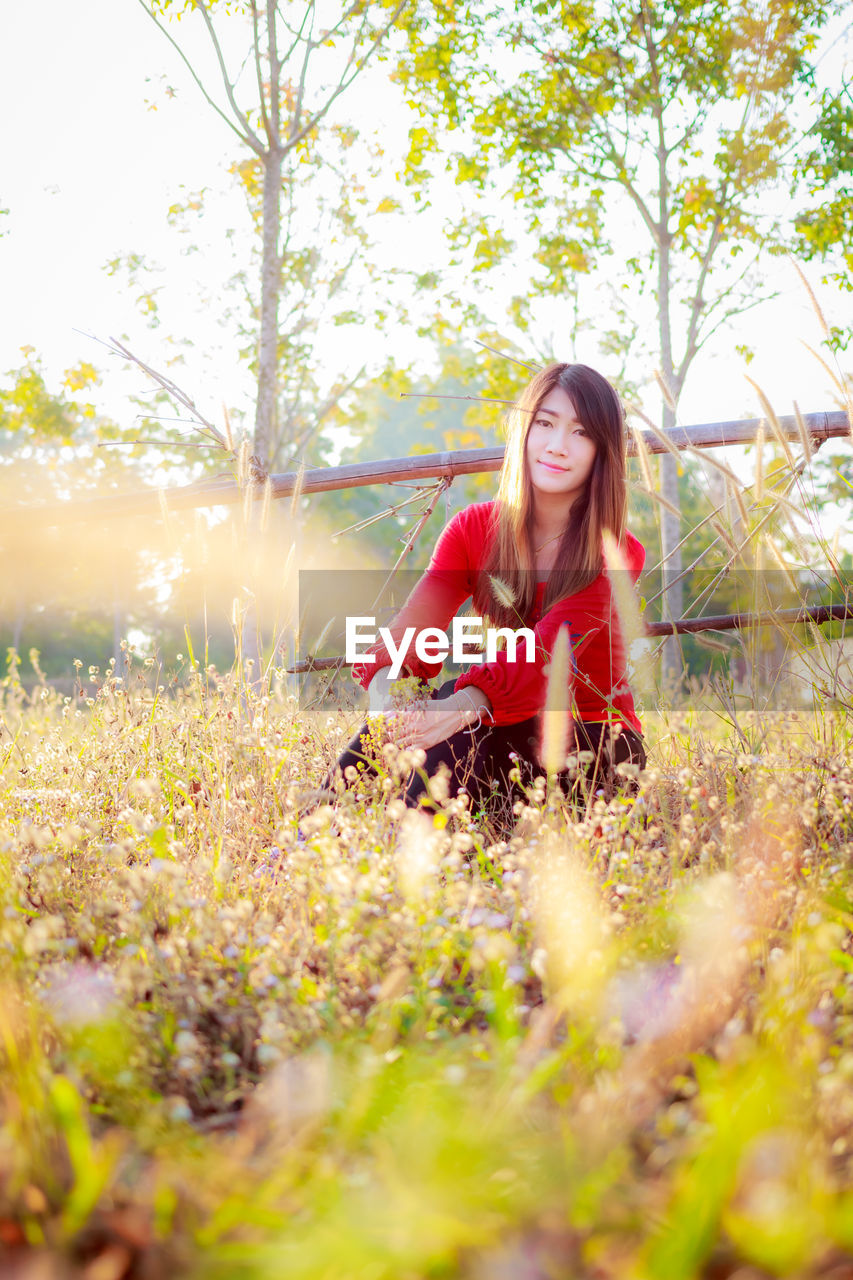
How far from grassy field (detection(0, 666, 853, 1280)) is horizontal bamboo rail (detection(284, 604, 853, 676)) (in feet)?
1.32

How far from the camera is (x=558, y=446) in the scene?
324 centimetres

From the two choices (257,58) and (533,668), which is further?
(257,58)

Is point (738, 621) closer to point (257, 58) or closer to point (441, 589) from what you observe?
point (441, 589)

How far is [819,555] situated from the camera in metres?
2.53

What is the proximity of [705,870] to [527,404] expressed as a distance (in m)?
2.00

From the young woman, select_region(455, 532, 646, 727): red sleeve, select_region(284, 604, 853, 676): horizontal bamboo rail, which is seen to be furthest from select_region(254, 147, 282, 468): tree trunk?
select_region(455, 532, 646, 727): red sleeve

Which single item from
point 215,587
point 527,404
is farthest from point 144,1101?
point 527,404

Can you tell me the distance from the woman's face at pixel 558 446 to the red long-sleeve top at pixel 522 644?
0.31 metres

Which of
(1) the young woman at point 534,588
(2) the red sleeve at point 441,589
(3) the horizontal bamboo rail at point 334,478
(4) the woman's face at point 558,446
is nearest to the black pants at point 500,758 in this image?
(1) the young woman at point 534,588

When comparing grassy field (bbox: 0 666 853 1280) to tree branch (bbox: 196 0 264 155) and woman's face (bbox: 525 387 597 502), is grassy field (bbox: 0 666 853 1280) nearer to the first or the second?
woman's face (bbox: 525 387 597 502)

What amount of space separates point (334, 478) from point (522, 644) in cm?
124

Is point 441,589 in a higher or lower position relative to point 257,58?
lower

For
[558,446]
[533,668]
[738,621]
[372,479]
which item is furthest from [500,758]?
[372,479]

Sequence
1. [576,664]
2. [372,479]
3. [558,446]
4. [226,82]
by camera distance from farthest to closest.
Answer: [226,82], [372,479], [558,446], [576,664]
